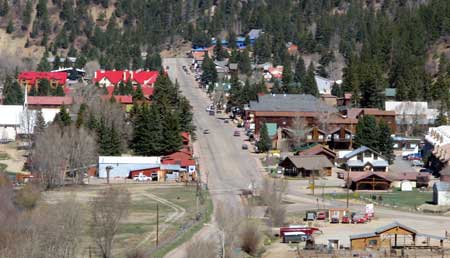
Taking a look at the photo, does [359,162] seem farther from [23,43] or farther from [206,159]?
[23,43]

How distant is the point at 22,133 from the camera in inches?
4254

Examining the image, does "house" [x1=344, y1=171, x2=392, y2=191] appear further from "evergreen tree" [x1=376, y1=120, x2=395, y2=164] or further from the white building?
the white building

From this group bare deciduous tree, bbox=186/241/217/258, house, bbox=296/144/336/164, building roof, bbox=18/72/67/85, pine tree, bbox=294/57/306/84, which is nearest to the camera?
bare deciduous tree, bbox=186/241/217/258

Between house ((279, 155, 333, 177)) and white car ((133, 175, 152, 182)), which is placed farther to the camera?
house ((279, 155, 333, 177))

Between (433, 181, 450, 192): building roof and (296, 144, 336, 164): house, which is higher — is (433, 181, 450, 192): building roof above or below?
below

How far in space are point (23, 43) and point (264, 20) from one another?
1300 inches

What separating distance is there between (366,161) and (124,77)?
151 ft

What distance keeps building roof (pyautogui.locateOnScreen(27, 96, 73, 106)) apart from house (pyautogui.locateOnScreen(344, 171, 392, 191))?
116 ft

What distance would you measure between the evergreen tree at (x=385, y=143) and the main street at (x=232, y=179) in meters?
9.84

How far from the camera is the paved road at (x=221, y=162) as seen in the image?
82.8 metres

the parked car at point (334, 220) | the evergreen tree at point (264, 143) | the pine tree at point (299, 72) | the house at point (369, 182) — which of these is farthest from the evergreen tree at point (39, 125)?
the pine tree at point (299, 72)

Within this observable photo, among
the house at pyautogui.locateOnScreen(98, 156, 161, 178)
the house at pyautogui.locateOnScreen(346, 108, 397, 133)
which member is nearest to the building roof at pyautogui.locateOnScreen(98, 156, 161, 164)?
the house at pyautogui.locateOnScreen(98, 156, 161, 178)

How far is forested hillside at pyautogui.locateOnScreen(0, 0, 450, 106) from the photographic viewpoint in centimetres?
13388

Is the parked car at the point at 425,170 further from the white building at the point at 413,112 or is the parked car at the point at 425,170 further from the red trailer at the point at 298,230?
the red trailer at the point at 298,230
